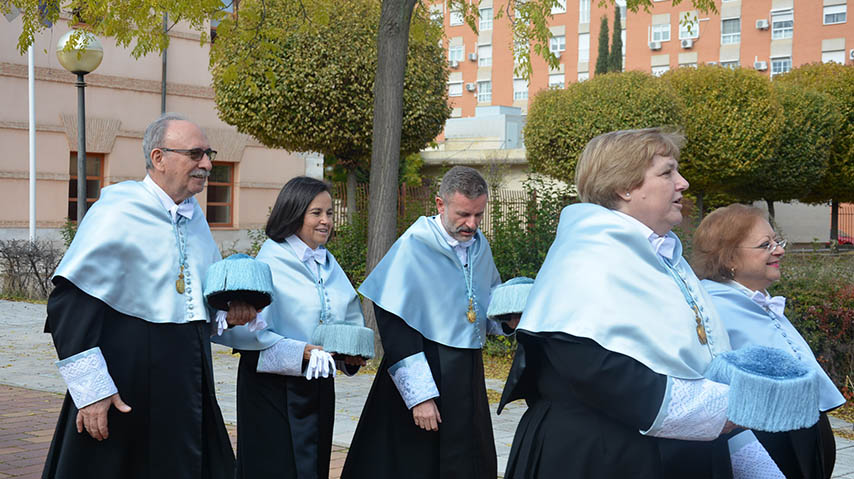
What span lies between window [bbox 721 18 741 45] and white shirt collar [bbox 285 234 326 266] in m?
53.2

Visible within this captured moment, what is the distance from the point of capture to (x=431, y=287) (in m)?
4.66

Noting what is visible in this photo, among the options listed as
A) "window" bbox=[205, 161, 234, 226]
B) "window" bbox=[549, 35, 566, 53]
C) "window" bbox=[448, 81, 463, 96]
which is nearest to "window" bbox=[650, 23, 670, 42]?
"window" bbox=[549, 35, 566, 53]

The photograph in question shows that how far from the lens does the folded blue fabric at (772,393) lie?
250 cm

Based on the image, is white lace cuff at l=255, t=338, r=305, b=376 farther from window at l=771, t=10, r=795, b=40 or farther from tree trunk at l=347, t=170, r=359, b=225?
window at l=771, t=10, r=795, b=40

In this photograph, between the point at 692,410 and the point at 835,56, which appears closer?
the point at 692,410

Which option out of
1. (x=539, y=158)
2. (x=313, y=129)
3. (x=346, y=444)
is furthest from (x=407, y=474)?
(x=539, y=158)

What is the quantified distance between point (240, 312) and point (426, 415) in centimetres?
100

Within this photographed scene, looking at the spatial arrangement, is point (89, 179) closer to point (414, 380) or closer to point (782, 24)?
point (414, 380)

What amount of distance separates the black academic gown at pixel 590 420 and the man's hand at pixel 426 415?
48.5 inches

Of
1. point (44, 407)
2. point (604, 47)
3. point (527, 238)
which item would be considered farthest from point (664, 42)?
point (44, 407)

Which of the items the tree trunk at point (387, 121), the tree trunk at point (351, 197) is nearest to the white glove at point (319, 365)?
the tree trunk at point (387, 121)

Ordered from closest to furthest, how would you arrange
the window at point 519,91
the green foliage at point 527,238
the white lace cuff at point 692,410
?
the white lace cuff at point 692,410
the green foliage at point 527,238
the window at point 519,91

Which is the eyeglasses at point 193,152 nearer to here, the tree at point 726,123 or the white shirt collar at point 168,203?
the white shirt collar at point 168,203

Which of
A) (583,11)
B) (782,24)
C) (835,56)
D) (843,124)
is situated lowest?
(843,124)
